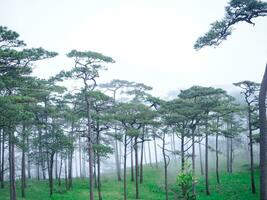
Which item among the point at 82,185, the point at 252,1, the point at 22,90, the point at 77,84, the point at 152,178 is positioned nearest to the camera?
the point at 252,1

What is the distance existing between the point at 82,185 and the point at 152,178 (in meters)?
11.6

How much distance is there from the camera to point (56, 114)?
32125 mm

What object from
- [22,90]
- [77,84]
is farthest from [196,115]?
[22,90]

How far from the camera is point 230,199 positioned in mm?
33906

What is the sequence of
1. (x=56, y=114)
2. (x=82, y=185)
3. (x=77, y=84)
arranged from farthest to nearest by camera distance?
(x=82, y=185)
(x=56, y=114)
(x=77, y=84)

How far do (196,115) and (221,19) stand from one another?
18.3 meters

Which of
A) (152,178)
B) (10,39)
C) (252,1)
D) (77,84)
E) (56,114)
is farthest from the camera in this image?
(152,178)

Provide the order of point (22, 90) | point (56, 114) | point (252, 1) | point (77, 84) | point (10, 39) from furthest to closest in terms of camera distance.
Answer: point (56, 114) → point (77, 84) → point (22, 90) → point (10, 39) → point (252, 1)

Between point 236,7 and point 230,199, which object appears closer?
point 236,7

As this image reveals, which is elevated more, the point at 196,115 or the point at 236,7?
Result: the point at 236,7

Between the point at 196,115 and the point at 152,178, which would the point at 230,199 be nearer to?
the point at 196,115

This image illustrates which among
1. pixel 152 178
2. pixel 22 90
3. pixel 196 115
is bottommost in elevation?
pixel 152 178

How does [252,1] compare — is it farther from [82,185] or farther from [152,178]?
[152,178]

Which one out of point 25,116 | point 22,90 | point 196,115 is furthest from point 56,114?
point 196,115
